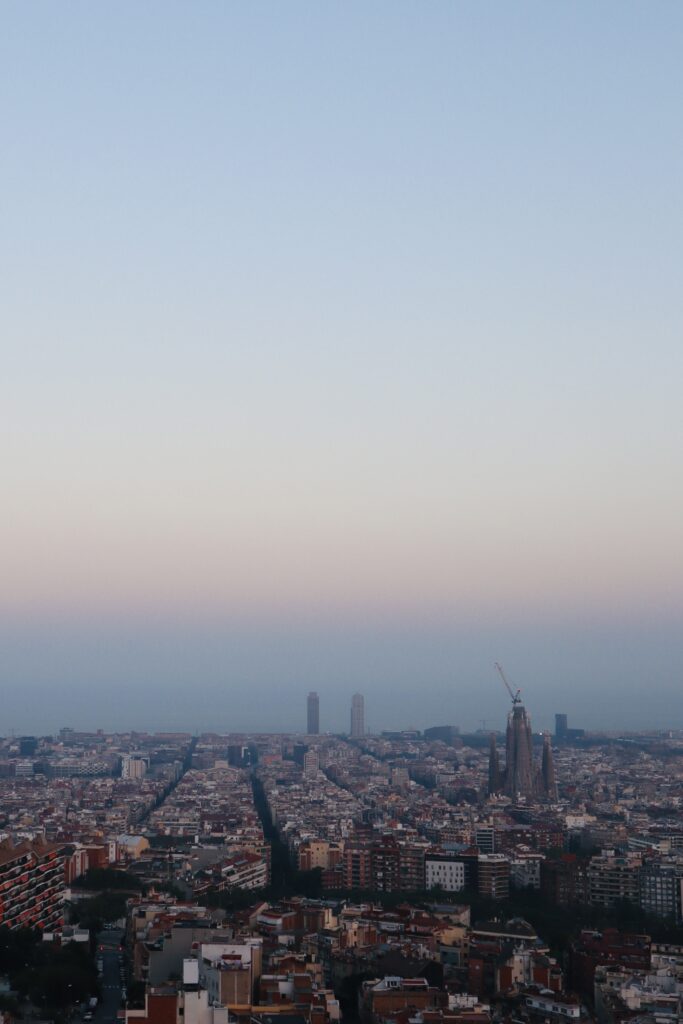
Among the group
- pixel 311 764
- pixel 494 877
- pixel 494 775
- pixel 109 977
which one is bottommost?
pixel 109 977

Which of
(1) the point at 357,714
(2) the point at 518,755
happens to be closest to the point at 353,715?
(1) the point at 357,714

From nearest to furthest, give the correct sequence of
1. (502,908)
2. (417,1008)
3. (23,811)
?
(417,1008), (502,908), (23,811)

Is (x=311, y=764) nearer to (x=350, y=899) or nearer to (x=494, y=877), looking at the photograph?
(x=494, y=877)

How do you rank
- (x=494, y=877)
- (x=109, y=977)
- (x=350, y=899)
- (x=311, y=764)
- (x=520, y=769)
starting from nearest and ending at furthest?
1. (x=109, y=977)
2. (x=350, y=899)
3. (x=494, y=877)
4. (x=520, y=769)
5. (x=311, y=764)

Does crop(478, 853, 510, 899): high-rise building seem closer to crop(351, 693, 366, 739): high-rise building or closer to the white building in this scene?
the white building

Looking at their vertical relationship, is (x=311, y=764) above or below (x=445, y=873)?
above

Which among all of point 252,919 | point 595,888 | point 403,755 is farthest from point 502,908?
point 403,755

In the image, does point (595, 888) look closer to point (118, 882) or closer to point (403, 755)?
point (118, 882)

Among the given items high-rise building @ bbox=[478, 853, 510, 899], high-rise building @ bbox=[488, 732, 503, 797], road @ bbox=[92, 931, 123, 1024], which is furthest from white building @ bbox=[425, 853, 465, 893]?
high-rise building @ bbox=[488, 732, 503, 797]
